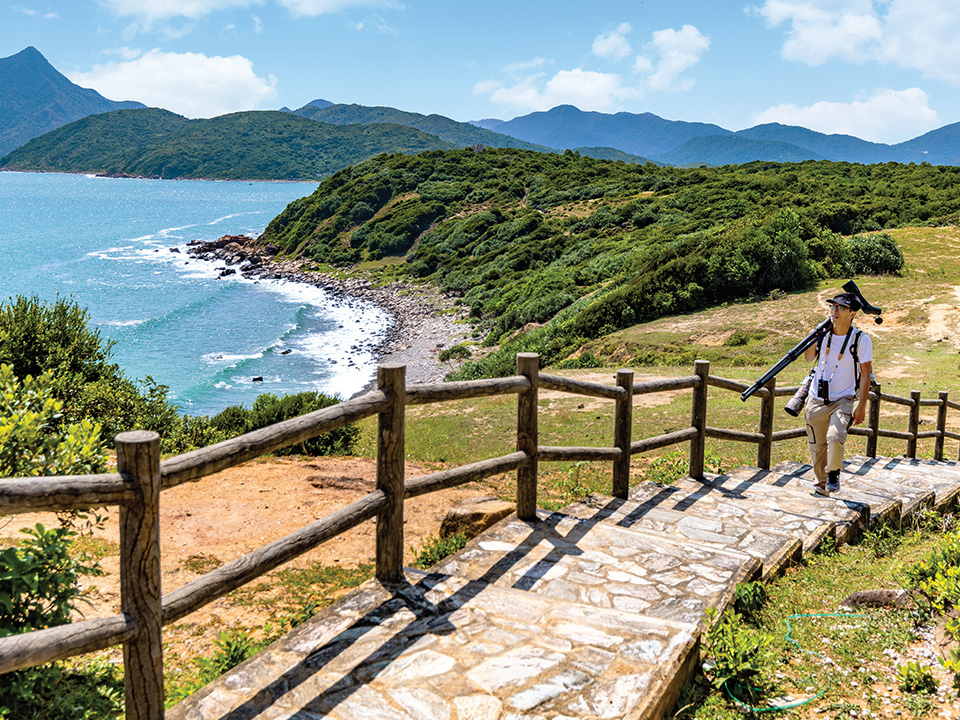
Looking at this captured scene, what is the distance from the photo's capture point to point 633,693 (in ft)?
10.6

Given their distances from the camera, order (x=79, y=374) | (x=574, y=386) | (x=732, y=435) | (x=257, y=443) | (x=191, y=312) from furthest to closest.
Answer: (x=191, y=312) → (x=79, y=374) → (x=732, y=435) → (x=574, y=386) → (x=257, y=443)

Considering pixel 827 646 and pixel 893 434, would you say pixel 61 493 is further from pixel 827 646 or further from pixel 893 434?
pixel 893 434

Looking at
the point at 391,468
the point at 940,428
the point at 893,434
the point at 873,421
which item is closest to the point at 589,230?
the point at 940,428

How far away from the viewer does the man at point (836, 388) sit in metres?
7.02

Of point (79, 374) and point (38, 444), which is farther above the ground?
point (38, 444)

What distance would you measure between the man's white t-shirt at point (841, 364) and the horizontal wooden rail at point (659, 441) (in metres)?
1.38

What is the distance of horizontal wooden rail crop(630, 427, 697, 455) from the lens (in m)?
6.96

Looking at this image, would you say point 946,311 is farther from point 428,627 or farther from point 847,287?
point 428,627

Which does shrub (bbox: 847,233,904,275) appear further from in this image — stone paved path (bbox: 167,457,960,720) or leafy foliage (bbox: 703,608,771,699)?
leafy foliage (bbox: 703,608,771,699)

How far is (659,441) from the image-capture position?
725 centimetres

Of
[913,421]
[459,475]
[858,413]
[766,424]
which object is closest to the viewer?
[459,475]

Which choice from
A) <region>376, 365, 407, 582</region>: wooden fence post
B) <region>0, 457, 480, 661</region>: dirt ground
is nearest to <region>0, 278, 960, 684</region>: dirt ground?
<region>0, 457, 480, 661</region>: dirt ground

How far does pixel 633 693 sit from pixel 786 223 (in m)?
28.6

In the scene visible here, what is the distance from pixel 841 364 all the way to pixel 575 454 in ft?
10.0
